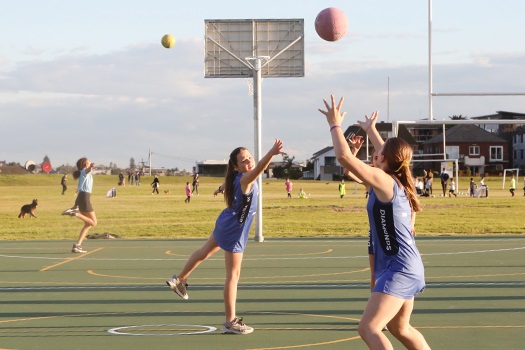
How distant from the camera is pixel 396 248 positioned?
6.99m

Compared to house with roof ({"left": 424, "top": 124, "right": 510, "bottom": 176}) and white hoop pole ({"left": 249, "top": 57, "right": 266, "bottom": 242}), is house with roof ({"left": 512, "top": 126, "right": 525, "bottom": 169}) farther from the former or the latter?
white hoop pole ({"left": 249, "top": 57, "right": 266, "bottom": 242})

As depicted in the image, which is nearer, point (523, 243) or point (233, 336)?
point (233, 336)

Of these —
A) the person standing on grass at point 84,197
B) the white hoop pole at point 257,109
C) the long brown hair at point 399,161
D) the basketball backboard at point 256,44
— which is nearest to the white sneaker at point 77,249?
the person standing on grass at point 84,197

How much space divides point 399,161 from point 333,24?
314 inches

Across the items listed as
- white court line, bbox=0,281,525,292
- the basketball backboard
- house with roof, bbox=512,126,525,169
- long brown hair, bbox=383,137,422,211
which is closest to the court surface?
white court line, bbox=0,281,525,292

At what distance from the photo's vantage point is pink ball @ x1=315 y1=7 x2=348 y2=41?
14789 mm

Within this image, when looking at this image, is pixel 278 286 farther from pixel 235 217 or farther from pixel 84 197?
pixel 84 197

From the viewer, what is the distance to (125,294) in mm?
13789

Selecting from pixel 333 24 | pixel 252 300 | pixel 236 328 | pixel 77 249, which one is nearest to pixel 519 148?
pixel 77 249

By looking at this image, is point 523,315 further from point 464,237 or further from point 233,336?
point 464,237

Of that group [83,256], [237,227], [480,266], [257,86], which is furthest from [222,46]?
[237,227]

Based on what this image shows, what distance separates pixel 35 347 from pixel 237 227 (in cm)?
229

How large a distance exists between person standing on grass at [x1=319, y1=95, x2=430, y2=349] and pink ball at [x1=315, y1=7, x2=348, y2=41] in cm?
765

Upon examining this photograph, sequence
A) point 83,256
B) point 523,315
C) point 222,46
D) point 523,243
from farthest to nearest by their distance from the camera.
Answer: point 222,46 → point 523,243 → point 83,256 → point 523,315
